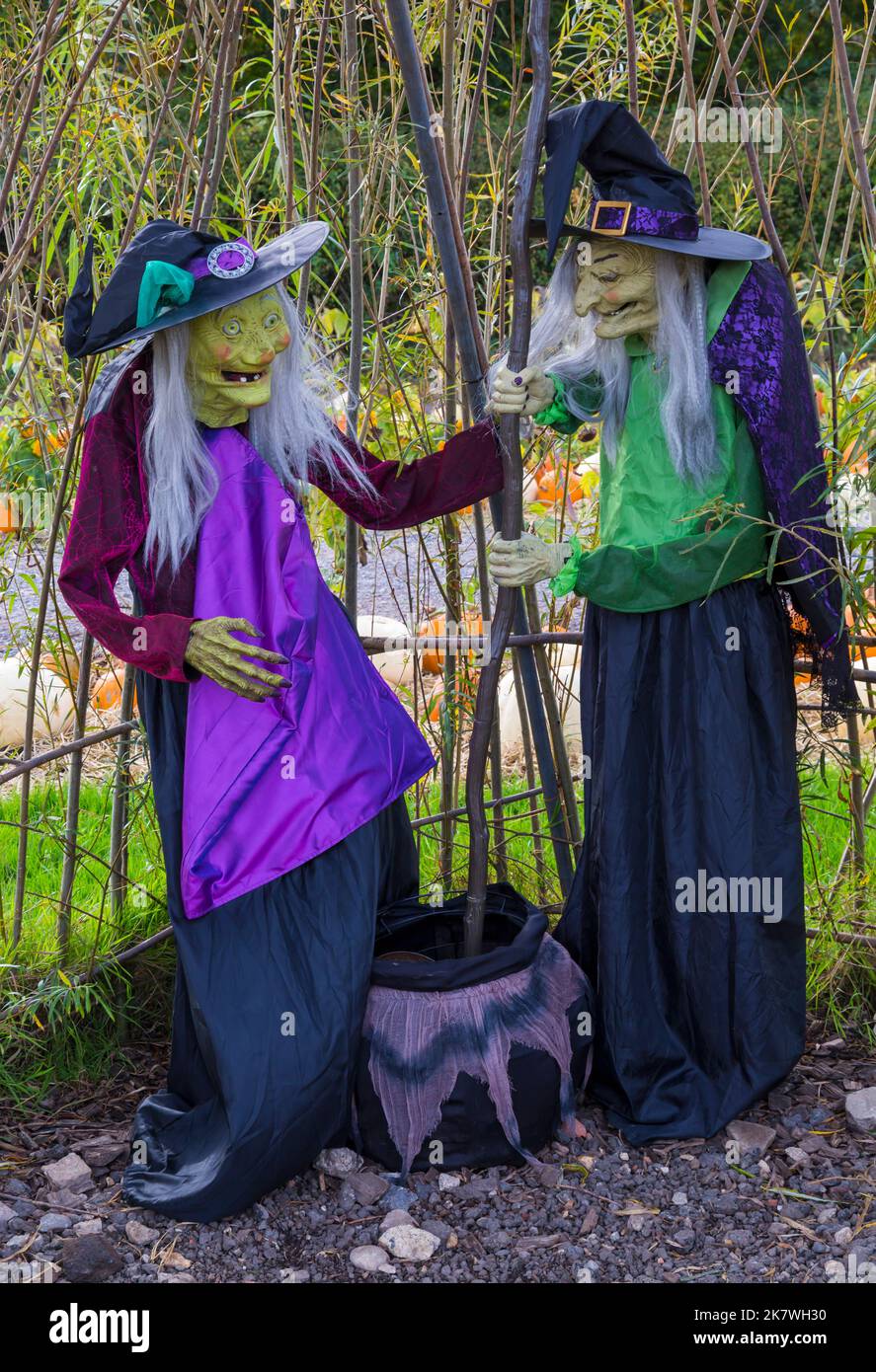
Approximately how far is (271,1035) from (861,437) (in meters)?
1.17

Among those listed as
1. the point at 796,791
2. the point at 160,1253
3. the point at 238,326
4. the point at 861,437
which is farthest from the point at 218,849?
the point at 861,437

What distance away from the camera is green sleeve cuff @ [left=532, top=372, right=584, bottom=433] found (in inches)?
77.7

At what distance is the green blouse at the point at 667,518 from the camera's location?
1.87 meters

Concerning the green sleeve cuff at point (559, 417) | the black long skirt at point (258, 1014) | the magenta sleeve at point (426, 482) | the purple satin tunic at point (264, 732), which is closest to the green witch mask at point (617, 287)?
the green sleeve cuff at point (559, 417)

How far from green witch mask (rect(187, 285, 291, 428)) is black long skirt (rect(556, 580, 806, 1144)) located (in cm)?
62

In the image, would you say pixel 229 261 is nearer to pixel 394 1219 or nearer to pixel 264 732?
pixel 264 732

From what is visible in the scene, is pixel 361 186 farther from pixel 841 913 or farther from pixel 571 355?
pixel 841 913

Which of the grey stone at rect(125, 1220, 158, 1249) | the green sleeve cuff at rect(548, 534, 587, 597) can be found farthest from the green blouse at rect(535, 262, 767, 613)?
the grey stone at rect(125, 1220, 158, 1249)

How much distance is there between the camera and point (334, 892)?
6.41 feet

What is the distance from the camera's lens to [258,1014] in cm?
189

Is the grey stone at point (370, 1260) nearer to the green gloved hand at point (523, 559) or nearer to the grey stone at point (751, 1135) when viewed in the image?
the grey stone at point (751, 1135)

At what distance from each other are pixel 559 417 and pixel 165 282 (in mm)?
618

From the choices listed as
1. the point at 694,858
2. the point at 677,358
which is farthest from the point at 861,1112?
the point at 677,358

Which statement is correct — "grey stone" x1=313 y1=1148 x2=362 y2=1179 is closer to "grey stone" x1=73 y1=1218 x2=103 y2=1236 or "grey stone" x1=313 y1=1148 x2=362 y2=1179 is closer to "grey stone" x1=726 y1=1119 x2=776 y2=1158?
"grey stone" x1=73 y1=1218 x2=103 y2=1236
